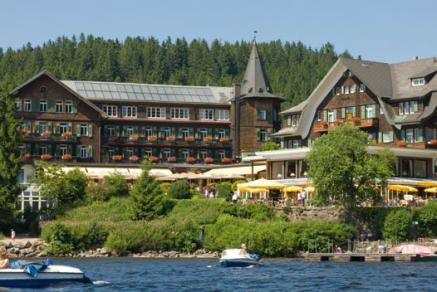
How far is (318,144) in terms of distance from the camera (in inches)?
3280

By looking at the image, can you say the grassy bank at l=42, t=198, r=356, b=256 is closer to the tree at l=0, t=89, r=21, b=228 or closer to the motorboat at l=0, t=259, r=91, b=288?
the tree at l=0, t=89, r=21, b=228

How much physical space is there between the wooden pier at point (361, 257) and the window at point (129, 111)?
156 feet

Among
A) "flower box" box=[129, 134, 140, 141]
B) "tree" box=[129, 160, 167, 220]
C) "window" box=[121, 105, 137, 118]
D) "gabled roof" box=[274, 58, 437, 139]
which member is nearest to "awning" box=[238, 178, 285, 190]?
"tree" box=[129, 160, 167, 220]

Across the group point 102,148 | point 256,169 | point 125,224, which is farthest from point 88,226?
point 102,148

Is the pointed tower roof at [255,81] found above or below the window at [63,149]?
above

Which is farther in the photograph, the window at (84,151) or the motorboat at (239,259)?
the window at (84,151)

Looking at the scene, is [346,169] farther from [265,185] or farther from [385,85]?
[385,85]

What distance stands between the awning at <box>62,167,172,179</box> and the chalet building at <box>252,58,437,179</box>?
12804 mm

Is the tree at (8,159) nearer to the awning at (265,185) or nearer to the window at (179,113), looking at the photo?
the awning at (265,185)

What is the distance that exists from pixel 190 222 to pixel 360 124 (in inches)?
1013

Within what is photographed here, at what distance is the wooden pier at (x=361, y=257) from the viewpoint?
74119mm

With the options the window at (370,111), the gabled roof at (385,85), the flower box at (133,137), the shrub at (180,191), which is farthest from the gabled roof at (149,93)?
the shrub at (180,191)

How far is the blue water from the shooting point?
5372 centimetres

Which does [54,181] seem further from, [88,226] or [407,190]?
[407,190]
